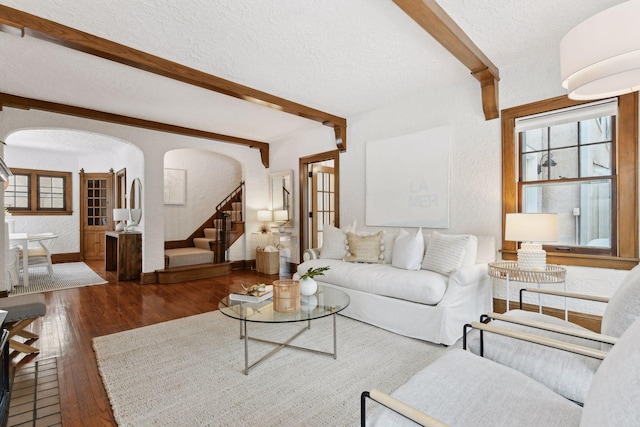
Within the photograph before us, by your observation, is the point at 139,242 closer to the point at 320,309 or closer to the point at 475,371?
the point at 320,309

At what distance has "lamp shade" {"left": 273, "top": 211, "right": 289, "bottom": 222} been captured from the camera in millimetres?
5965

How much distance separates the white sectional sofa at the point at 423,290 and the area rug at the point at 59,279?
4.20 metres

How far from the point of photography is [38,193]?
7258mm

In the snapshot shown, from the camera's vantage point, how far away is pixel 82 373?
7.27ft

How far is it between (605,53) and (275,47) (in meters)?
2.35

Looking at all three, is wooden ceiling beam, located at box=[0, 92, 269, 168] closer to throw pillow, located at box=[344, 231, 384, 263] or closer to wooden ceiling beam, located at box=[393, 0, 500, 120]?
throw pillow, located at box=[344, 231, 384, 263]

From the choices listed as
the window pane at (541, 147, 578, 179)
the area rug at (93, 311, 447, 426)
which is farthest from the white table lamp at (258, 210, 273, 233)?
the window pane at (541, 147, 578, 179)

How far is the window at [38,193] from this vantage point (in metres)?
7.00

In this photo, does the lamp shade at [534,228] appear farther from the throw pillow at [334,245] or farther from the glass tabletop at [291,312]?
the throw pillow at [334,245]

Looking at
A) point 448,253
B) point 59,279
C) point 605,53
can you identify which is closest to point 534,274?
point 448,253

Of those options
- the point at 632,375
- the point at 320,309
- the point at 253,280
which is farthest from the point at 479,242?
the point at 253,280

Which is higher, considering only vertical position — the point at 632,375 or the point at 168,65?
the point at 168,65

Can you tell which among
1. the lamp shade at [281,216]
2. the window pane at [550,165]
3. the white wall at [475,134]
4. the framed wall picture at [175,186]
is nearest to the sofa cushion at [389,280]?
the white wall at [475,134]

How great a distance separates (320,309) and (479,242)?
6.58ft
